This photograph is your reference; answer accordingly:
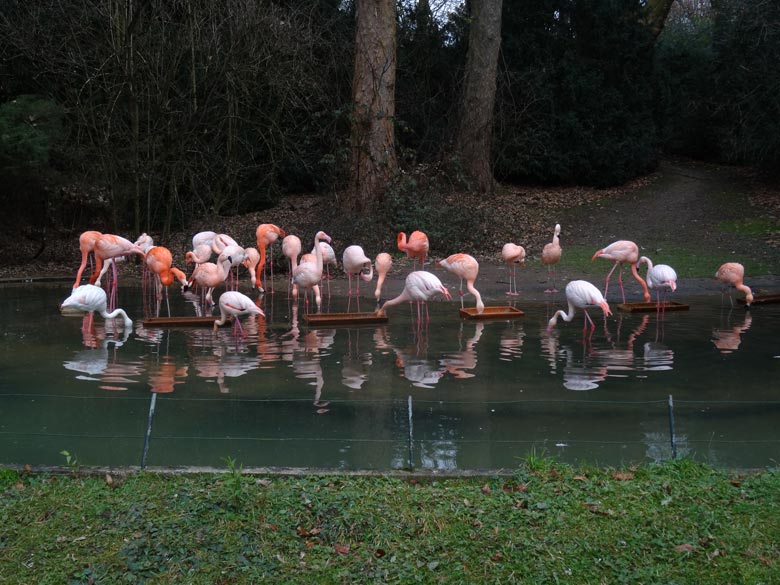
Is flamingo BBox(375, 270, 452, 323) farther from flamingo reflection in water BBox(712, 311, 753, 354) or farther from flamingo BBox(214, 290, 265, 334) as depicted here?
flamingo reflection in water BBox(712, 311, 753, 354)

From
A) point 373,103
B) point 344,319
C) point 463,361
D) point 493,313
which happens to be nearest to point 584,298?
point 493,313

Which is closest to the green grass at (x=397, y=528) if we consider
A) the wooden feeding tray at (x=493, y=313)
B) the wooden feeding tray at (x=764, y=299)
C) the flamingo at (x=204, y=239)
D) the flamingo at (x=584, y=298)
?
the flamingo at (x=584, y=298)

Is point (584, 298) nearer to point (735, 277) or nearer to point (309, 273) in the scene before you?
point (735, 277)

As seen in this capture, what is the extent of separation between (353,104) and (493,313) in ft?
25.5

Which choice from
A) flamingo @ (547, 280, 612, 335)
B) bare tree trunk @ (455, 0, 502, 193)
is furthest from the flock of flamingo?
bare tree trunk @ (455, 0, 502, 193)

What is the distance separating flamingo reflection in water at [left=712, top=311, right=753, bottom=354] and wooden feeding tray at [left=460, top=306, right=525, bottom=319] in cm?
220

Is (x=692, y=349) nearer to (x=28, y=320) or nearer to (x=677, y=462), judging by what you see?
(x=677, y=462)

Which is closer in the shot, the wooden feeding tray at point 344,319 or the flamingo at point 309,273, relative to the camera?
the wooden feeding tray at point 344,319

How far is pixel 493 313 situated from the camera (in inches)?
385

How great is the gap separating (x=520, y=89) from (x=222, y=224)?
7.75 metres

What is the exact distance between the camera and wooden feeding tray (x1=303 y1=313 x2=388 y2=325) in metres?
9.45

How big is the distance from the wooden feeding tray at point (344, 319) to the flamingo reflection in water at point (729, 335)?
3.57 metres

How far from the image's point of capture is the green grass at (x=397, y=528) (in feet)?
12.2

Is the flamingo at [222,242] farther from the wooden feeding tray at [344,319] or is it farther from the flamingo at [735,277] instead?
the flamingo at [735,277]
